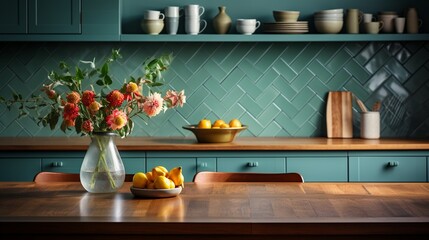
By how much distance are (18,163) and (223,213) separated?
252 centimetres

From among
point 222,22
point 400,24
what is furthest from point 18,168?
point 400,24

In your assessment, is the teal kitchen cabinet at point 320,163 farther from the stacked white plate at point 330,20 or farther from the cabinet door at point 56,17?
the cabinet door at point 56,17

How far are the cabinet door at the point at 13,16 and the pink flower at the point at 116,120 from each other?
2391 millimetres

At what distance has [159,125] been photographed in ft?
17.9

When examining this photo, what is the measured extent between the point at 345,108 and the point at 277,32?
2.48ft

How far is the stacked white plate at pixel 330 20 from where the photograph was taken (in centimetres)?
519

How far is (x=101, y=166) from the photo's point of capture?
3045 millimetres

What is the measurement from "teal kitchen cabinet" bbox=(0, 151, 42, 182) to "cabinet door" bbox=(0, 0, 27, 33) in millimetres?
875

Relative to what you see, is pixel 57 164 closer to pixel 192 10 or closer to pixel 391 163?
pixel 192 10

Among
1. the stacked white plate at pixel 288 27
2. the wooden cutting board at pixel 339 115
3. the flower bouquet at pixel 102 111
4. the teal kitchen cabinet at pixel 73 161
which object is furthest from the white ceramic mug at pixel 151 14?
the flower bouquet at pixel 102 111
